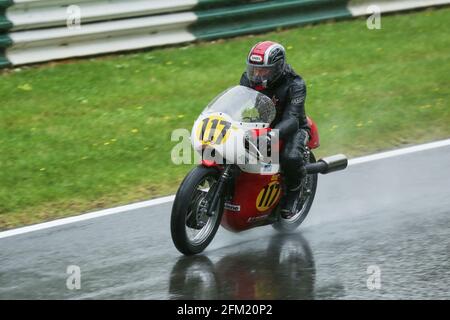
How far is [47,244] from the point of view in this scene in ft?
26.3

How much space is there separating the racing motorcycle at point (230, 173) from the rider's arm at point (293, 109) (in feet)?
0.38

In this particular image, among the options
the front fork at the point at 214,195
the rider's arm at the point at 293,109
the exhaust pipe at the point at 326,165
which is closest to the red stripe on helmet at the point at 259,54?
the rider's arm at the point at 293,109

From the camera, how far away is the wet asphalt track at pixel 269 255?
683 centimetres

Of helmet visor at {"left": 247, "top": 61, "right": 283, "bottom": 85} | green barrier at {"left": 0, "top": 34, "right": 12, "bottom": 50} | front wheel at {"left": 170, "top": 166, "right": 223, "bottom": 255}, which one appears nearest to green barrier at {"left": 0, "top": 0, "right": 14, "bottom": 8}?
green barrier at {"left": 0, "top": 34, "right": 12, "bottom": 50}

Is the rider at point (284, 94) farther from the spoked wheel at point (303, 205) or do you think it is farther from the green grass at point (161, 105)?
the green grass at point (161, 105)

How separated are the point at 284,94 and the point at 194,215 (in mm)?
1320

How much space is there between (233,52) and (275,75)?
5.89 m

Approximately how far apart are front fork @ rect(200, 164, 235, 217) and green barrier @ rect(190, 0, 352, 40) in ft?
20.8

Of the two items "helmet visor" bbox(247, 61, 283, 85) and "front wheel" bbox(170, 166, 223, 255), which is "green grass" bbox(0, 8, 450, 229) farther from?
"helmet visor" bbox(247, 61, 283, 85)

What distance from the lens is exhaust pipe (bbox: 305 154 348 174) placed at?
8.29 m

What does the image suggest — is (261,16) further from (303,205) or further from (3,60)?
(303,205)

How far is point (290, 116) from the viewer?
7.89 m

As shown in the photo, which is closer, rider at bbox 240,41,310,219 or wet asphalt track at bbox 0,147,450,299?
wet asphalt track at bbox 0,147,450,299

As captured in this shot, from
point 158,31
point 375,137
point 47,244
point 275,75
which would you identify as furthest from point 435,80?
point 47,244
